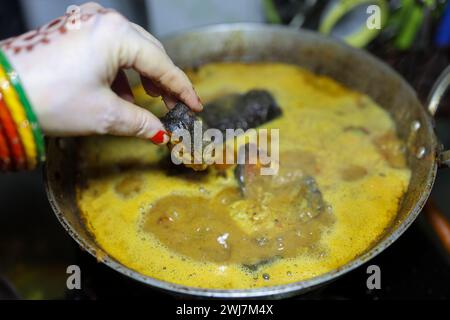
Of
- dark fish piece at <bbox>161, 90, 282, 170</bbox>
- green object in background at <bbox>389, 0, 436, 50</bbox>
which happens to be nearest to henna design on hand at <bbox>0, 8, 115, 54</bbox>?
dark fish piece at <bbox>161, 90, 282, 170</bbox>

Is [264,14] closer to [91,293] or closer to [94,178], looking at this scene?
[94,178]

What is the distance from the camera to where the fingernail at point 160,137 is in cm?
149

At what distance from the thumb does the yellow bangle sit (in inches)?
8.1

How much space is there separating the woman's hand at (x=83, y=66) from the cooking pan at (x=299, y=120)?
360mm

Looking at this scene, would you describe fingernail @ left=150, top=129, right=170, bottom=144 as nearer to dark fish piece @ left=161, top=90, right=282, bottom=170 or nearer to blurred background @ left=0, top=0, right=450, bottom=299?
dark fish piece @ left=161, top=90, right=282, bottom=170

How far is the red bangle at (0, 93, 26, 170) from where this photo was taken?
1233mm

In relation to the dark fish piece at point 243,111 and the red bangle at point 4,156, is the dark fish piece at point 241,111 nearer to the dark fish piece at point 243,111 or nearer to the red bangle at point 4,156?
the dark fish piece at point 243,111

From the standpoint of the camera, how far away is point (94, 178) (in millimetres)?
1886

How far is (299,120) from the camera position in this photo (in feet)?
6.75

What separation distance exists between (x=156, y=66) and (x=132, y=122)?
18cm

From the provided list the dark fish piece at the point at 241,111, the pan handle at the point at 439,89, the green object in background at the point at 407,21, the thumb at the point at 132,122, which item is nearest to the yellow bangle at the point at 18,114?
the thumb at the point at 132,122

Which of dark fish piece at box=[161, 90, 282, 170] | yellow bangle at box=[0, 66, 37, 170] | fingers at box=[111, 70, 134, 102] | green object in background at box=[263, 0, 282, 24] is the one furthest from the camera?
green object in background at box=[263, 0, 282, 24]

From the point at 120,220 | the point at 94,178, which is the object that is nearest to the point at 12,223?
the point at 94,178

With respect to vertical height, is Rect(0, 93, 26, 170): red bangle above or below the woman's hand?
below
